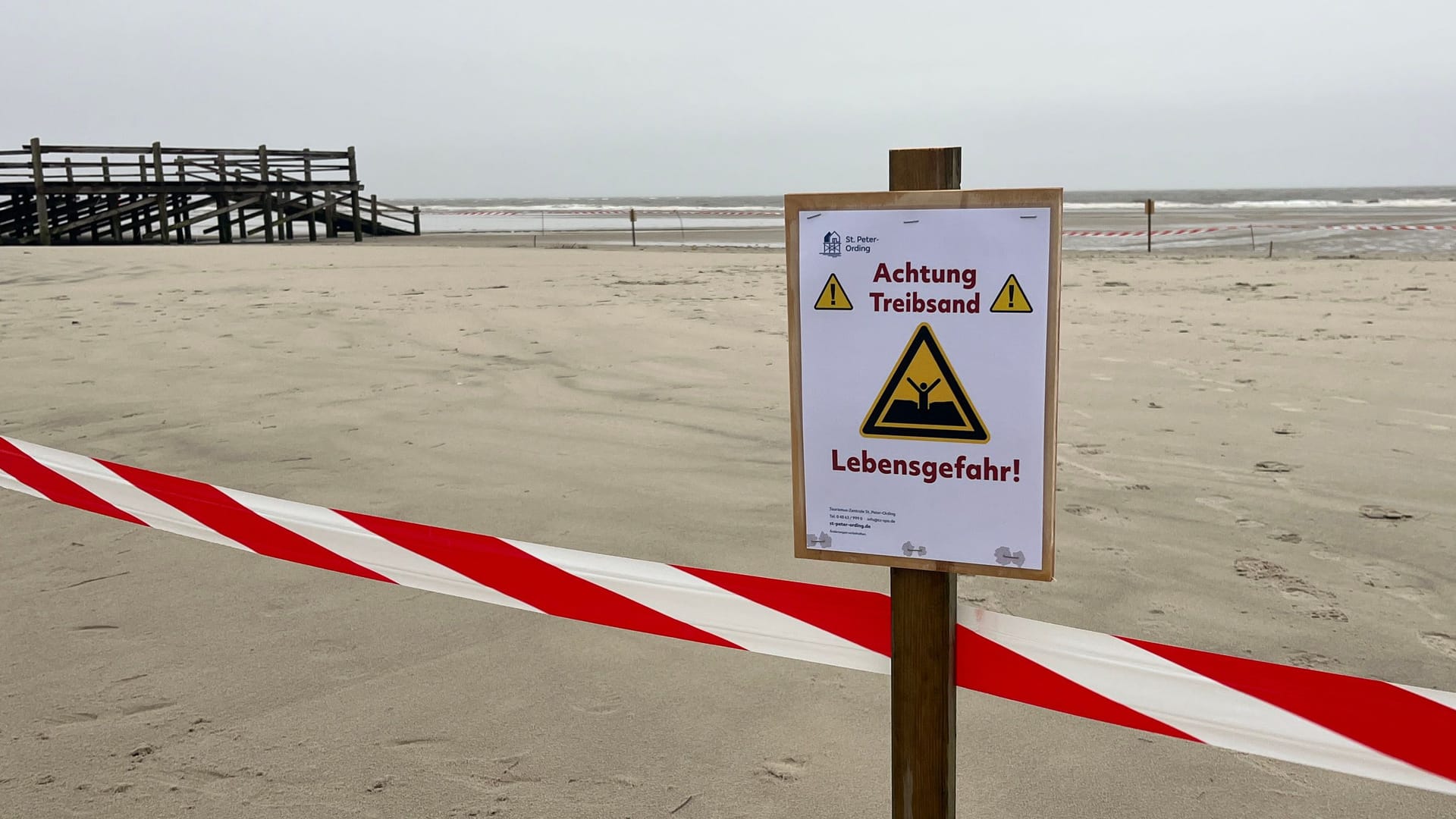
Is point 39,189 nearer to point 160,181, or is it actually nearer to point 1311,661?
point 160,181

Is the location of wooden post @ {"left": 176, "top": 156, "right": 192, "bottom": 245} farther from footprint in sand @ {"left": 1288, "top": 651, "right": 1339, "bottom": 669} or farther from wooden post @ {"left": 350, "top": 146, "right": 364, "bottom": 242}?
footprint in sand @ {"left": 1288, "top": 651, "right": 1339, "bottom": 669}

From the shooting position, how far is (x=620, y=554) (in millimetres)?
4184

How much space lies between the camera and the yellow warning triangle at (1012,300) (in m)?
1.64

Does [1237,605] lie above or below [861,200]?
below

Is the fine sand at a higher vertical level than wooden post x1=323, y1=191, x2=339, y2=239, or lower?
lower

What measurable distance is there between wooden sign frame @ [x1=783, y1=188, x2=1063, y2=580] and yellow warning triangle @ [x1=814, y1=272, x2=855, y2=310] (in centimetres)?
4

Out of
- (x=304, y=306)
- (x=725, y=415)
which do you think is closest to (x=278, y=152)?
(x=304, y=306)

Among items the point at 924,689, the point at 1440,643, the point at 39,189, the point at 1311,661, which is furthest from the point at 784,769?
the point at 39,189

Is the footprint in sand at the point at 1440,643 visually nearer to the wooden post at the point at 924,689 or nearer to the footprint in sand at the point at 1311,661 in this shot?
the footprint in sand at the point at 1311,661

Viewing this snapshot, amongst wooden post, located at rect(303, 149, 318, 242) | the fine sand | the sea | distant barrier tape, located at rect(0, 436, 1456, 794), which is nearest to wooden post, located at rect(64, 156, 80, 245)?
wooden post, located at rect(303, 149, 318, 242)

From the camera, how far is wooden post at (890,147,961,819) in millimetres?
1793

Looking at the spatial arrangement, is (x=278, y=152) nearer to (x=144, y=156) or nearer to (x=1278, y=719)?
(x=144, y=156)

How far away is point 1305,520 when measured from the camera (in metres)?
4.43

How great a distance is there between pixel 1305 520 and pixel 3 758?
4.63 metres
